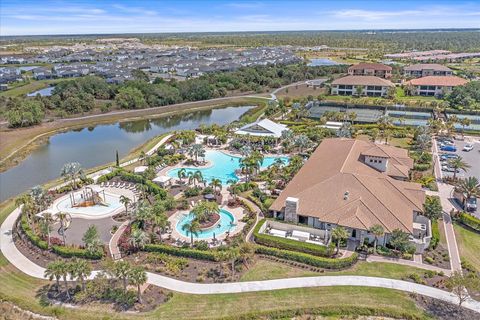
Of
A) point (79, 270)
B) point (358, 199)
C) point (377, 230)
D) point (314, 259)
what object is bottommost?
point (314, 259)

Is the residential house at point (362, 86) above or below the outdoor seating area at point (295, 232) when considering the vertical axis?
above

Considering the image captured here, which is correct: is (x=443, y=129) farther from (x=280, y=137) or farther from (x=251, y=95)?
(x=251, y=95)

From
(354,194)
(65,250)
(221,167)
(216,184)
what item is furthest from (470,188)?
(65,250)

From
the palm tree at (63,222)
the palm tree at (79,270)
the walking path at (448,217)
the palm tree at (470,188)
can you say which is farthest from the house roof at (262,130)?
the palm tree at (79,270)

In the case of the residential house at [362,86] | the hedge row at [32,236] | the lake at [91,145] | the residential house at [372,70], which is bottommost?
the lake at [91,145]

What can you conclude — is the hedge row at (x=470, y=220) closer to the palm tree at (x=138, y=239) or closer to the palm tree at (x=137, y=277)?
the palm tree at (x=138, y=239)

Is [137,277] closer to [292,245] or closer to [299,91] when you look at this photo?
[292,245]

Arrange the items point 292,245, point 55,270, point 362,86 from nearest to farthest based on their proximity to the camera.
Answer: point 55,270
point 292,245
point 362,86
